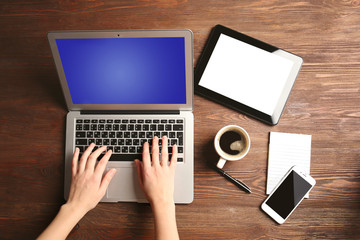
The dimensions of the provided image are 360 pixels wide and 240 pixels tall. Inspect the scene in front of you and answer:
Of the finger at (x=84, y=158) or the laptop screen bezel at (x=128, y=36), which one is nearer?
the laptop screen bezel at (x=128, y=36)

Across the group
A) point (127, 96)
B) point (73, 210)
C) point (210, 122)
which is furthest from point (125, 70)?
point (73, 210)

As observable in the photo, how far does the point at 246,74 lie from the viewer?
0.84m

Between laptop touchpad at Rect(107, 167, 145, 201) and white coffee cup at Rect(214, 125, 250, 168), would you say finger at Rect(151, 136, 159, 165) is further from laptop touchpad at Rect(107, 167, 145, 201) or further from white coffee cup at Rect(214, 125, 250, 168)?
white coffee cup at Rect(214, 125, 250, 168)

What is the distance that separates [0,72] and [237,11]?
849 millimetres

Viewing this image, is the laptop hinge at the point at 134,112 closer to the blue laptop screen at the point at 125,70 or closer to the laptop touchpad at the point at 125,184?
the blue laptop screen at the point at 125,70

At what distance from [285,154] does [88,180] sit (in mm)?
620

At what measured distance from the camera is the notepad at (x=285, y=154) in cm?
81

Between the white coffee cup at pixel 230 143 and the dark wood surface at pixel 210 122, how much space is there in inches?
2.2

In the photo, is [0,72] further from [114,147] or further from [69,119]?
[114,147]

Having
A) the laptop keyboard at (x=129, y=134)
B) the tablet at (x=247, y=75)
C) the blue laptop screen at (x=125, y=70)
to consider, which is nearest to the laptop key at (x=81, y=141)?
the laptop keyboard at (x=129, y=134)

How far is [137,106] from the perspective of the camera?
0.80 m

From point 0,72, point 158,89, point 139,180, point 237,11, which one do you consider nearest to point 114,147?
point 139,180

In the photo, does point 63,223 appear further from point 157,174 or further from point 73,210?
point 157,174

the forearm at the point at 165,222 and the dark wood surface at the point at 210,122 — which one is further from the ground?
the dark wood surface at the point at 210,122
